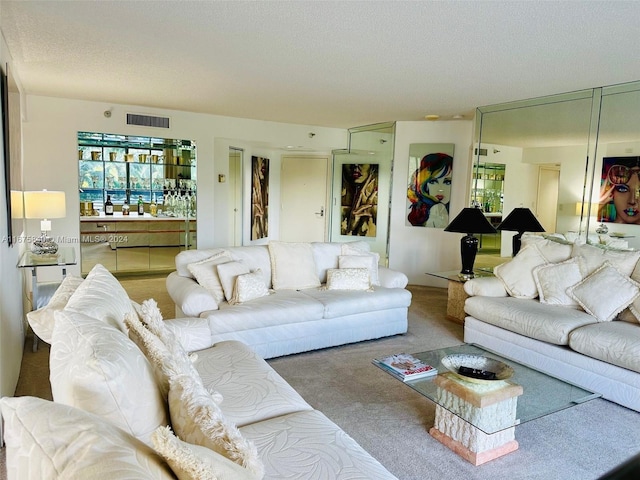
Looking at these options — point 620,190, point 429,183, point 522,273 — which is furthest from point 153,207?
point 620,190

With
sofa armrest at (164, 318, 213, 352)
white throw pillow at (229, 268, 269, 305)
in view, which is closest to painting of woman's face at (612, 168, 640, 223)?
white throw pillow at (229, 268, 269, 305)

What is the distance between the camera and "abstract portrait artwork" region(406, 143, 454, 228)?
6332mm

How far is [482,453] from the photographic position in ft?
7.41

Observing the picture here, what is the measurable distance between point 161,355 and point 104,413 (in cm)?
36

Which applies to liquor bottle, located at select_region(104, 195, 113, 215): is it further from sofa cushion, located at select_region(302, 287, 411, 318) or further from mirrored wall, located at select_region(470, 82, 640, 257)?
mirrored wall, located at select_region(470, 82, 640, 257)

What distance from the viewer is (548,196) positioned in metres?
4.98

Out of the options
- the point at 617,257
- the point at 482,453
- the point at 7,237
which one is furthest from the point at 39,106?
the point at 617,257

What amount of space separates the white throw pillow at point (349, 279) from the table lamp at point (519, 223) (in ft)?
6.51

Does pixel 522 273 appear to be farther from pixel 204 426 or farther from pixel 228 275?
pixel 204 426

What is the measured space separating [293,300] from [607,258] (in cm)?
264

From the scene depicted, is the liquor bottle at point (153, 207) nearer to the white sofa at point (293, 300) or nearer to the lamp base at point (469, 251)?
the white sofa at point (293, 300)

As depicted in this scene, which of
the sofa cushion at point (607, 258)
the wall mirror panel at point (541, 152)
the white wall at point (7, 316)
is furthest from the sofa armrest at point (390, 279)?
the white wall at point (7, 316)

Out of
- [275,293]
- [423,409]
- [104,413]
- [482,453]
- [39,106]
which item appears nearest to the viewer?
[104,413]

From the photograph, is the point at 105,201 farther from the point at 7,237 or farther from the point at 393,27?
the point at 393,27
